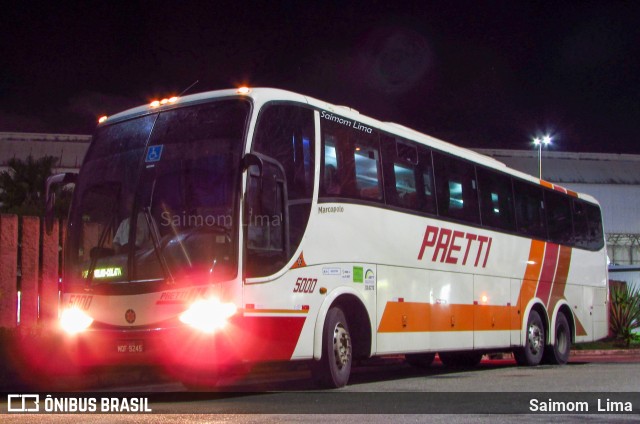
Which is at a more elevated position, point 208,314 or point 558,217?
point 558,217

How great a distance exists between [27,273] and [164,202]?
25.7 ft

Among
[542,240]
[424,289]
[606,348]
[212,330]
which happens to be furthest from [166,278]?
[606,348]

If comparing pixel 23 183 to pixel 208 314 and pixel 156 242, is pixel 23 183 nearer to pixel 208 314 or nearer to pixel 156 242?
pixel 156 242

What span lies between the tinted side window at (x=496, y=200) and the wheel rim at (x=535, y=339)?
7.31ft

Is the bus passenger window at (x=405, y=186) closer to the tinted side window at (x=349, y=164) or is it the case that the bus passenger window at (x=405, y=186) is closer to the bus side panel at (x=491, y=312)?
the tinted side window at (x=349, y=164)

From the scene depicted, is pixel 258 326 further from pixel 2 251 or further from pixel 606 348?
pixel 606 348

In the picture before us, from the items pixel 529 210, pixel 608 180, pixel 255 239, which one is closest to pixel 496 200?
pixel 529 210

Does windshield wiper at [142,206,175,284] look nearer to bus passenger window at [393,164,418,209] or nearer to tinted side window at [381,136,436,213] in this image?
tinted side window at [381,136,436,213]

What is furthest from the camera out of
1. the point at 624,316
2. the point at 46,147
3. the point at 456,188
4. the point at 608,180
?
the point at 608,180

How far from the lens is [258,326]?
9758 millimetres

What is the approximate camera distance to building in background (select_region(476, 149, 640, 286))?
217 ft

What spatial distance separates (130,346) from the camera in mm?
9672

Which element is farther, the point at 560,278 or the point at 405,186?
the point at 560,278

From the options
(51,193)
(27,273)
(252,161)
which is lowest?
(27,273)
